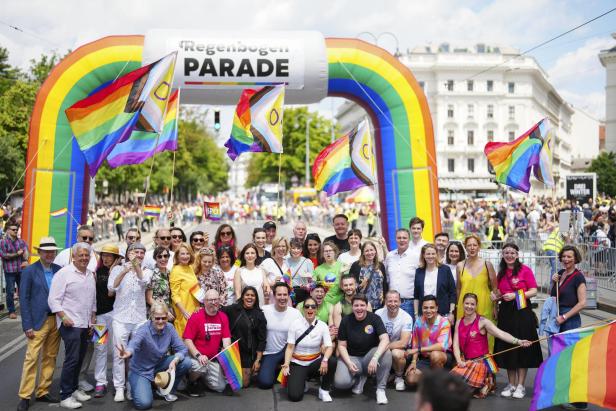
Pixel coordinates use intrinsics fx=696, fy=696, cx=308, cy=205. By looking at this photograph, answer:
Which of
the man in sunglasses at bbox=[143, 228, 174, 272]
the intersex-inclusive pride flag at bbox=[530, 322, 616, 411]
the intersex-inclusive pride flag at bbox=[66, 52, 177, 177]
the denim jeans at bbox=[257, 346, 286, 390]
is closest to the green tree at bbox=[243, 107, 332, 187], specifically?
the intersex-inclusive pride flag at bbox=[66, 52, 177, 177]

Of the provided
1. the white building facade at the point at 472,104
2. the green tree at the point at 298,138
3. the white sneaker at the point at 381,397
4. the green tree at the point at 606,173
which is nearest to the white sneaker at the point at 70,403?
the white sneaker at the point at 381,397

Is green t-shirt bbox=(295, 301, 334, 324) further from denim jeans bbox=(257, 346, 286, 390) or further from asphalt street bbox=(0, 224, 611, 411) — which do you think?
asphalt street bbox=(0, 224, 611, 411)

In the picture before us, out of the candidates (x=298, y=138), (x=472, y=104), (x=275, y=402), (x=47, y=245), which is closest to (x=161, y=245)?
(x=47, y=245)

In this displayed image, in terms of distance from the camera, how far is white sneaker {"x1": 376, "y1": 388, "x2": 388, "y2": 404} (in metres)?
7.02

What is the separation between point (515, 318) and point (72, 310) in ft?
15.1

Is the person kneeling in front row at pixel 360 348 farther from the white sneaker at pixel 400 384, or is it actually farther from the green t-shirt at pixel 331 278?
the green t-shirt at pixel 331 278

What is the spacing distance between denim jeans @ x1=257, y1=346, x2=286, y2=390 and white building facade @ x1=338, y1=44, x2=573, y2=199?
74290 millimetres

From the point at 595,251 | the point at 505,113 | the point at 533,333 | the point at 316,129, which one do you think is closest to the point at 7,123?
the point at 595,251

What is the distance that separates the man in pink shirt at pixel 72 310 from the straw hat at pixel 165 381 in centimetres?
76

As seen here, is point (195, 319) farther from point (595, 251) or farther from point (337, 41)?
point (595, 251)

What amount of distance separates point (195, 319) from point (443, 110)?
7711cm

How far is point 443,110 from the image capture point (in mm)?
81562

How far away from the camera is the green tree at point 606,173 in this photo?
6008 cm

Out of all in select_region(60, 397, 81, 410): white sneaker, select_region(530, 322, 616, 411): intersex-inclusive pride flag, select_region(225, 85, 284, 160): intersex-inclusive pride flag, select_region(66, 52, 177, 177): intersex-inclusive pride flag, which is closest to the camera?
select_region(530, 322, 616, 411): intersex-inclusive pride flag
